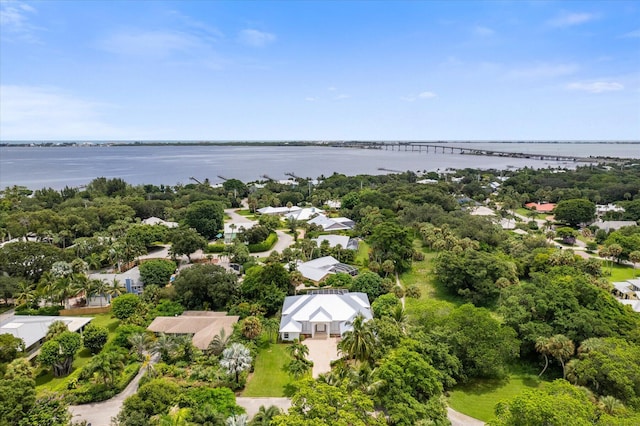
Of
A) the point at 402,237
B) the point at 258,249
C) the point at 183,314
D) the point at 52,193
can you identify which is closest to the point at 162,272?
the point at 183,314

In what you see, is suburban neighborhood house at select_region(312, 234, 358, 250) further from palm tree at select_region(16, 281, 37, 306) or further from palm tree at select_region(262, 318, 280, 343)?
palm tree at select_region(16, 281, 37, 306)

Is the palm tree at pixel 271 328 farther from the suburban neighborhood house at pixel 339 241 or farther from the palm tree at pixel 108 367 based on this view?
the suburban neighborhood house at pixel 339 241

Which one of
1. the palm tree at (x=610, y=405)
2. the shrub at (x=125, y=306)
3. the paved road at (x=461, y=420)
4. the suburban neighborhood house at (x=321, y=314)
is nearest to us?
the palm tree at (x=610, y=405)

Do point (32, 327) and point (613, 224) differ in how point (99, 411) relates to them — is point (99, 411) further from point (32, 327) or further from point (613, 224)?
point (613, 224)

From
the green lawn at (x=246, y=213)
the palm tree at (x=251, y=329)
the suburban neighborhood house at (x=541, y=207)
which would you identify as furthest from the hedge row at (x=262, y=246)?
the suburban neighborhood house at (x=541, y=207)

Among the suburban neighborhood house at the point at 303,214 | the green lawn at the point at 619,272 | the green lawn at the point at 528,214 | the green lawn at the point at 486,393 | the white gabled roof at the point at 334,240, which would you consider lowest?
the green lawn at the point at 486,393

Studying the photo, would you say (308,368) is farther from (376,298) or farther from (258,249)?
(258,249)

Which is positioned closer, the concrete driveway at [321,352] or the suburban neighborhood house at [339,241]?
the concrete driveway at [321,352]

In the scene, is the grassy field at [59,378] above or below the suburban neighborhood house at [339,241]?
below
